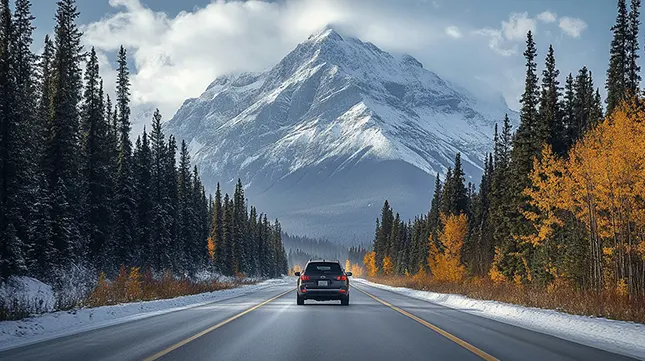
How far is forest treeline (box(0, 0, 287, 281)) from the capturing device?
2923 cm

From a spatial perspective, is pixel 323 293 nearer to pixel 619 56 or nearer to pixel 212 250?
pixel 619 56

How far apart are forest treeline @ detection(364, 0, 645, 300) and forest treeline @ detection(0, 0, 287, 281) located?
2783 cm

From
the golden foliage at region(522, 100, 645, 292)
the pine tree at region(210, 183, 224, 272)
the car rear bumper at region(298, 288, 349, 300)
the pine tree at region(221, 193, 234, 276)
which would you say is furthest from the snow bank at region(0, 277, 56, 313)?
the pine tree at region(221, 193, 234, 276)

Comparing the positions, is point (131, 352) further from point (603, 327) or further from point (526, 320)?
point (526, 320)

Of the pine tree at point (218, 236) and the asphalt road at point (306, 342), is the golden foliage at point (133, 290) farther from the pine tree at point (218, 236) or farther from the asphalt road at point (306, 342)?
the pine tree at point (218, 236)

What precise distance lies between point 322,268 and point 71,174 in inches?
922

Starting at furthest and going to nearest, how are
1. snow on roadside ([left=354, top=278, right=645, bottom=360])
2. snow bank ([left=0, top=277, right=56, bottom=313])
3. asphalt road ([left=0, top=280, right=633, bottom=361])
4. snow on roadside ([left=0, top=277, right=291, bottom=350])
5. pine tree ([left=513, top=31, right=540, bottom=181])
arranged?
pine tree ([left=513, top=31, right=540, bottom=181])
snow bank ([left=0, top=277, right=56, bottom=313])
snow on roadside ([left=0, top=277, right=291, bottom=350])
snow on roadside ([left=354, top=278, right=645, bottom=360])
asphalt road ([left=0, top=280, right=633, bottom=361])

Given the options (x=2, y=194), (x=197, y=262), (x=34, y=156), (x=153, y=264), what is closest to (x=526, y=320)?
(x=2, y=194)

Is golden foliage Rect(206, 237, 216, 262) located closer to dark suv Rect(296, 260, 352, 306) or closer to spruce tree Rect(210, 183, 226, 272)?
spruce tree Rect(210, 183, 226, 272)

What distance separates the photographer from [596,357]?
9.55m

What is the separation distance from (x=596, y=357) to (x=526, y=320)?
8279mm

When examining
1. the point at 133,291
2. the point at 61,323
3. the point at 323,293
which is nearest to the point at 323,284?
the point at 323,293

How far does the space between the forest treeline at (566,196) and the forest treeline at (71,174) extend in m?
27.8

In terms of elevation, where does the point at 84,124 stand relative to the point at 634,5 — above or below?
below
